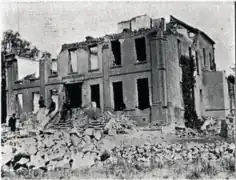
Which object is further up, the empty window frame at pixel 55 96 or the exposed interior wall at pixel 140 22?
the exposed interior wall at pixel 140 22

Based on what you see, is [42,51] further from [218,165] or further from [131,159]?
[218,165]

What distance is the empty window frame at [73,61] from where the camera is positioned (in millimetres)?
8344

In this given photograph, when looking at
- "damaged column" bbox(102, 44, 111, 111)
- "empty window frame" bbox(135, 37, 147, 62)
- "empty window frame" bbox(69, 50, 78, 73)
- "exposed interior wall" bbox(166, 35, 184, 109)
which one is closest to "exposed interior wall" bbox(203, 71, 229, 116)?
"exposed interior wall" bbox(166, 35, 184, 109)

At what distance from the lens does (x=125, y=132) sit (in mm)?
8008

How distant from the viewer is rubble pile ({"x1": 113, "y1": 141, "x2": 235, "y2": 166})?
25.2 ft

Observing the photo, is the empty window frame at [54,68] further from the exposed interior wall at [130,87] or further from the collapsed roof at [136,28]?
the exposed interior wall at [130,87]

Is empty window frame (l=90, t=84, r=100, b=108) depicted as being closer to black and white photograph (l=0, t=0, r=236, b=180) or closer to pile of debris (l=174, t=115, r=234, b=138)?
black and white photograph (l=0, t=0, r=236, b=180)

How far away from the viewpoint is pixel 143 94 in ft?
26.6

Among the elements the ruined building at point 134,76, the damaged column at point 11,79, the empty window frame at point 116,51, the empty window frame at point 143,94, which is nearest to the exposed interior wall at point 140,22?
the ruined building at point 134,76

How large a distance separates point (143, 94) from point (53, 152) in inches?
76.8

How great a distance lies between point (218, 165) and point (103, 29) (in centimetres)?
317

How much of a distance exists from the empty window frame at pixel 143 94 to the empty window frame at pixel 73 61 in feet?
4.21

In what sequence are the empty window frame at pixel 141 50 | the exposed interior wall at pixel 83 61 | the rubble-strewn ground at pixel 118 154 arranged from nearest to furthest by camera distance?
the rubble-strewn ground at pixel 118 154 < the empty window frame at pixel 141 50 < the exposed interior wall at pixel 83 61

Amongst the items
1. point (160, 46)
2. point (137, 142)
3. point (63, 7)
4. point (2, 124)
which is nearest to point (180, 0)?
point (160, 46)
